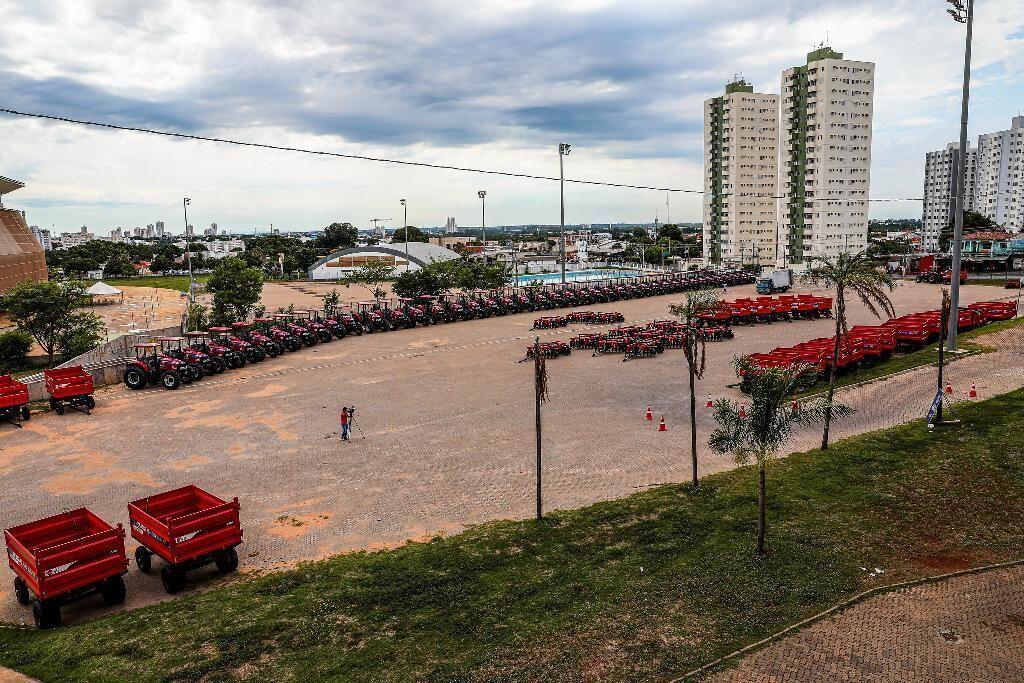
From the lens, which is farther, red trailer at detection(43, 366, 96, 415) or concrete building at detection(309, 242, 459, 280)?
concrete building at detection(309, 242, 459, 280)

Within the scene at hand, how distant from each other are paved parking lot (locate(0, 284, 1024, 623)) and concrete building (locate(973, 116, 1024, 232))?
481 ft

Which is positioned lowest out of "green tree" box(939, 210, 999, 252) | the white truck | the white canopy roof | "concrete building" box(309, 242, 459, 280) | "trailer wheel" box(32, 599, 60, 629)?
"trailer wheel" box(32, 599, 60, 629)

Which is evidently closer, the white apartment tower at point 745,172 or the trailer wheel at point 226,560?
the trailer wheel at point 226,560

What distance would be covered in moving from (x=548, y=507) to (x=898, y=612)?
690 cm

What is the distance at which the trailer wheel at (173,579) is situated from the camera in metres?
12.1

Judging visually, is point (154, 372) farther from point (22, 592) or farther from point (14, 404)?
point (22, 592)

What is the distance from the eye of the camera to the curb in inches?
356

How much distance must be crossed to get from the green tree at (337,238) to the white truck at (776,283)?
358ft

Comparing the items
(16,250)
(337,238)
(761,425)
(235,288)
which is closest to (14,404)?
(235,288)

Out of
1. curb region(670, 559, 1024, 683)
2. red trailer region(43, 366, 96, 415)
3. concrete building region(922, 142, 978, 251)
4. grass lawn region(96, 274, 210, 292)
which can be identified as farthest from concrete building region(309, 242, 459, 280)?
concrete building region(922, 142, 978, 251)

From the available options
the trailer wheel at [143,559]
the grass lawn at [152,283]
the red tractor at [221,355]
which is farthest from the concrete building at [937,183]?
the trailer wheel at [143,559]

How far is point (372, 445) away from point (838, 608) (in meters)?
13.0

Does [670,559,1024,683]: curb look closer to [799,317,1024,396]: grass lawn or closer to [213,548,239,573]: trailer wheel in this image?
[213,548,239,573]: trailer wheel

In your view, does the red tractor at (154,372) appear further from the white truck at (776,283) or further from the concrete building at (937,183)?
the concrete building at (937,183)
